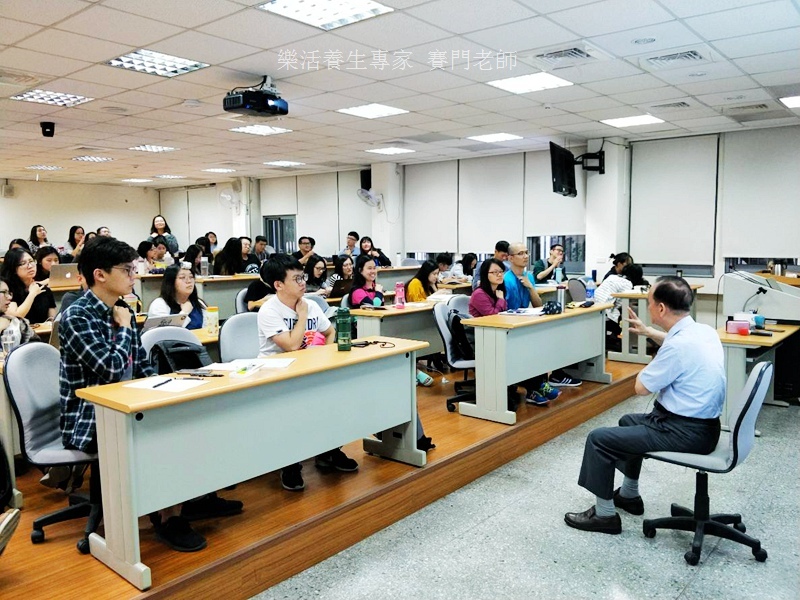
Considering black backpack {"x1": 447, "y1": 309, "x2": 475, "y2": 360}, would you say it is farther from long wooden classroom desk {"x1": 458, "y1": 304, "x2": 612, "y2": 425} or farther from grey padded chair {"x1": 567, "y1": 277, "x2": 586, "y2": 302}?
grey padded chair {"x1": 567, "y1": 277, "x2": 586, "y2": 302}

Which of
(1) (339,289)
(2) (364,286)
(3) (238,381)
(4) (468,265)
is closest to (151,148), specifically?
(1) (339,289)

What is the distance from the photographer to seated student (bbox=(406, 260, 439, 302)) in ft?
20.2

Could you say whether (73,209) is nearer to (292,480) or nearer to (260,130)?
(260,130)

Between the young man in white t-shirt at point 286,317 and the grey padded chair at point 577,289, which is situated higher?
the young man in white t-shirt at point 286,317

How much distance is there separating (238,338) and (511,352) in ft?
6.10

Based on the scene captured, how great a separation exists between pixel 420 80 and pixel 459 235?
589cm

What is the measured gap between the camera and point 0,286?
370 centimetres

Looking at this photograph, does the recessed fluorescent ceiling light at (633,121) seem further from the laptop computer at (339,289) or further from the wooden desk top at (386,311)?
the wooden desk top at (386,311)

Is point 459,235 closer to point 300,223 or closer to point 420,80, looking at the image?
point 300,223

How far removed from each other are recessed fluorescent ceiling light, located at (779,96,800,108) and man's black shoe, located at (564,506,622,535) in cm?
533

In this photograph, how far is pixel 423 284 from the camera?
631 cm

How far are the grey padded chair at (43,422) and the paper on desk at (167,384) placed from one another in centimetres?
38

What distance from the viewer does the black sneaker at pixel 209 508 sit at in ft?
9.25

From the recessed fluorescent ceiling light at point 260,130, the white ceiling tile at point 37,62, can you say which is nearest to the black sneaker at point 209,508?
the white ceiling tile at point 37,62
